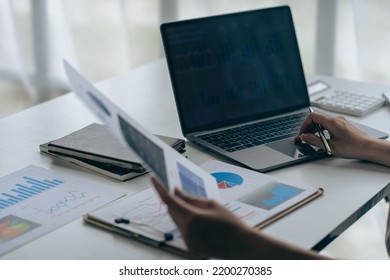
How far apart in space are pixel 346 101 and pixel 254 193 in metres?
0.59

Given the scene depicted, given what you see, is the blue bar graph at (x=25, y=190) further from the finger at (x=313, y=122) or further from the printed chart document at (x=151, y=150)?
the finger at (x=313, y=122)

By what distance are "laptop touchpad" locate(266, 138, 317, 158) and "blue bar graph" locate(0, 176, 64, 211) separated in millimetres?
459

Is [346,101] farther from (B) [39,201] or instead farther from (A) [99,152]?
(B) [39,201]

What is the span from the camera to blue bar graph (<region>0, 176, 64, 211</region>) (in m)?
1.24

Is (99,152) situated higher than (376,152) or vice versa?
(99,152)

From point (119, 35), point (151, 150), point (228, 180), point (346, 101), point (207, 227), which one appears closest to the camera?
point (207, 227)

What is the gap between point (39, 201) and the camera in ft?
4.04

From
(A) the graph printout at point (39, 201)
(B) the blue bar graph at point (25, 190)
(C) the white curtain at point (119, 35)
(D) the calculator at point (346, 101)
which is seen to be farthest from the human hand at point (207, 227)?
(C) the white curtain at point (119, 35)

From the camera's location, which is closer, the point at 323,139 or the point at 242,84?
the point at 323,139

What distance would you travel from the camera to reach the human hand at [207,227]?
95 cm

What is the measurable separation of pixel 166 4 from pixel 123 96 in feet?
4.21

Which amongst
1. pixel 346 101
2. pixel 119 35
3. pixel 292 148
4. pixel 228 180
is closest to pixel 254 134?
pixel 292 148

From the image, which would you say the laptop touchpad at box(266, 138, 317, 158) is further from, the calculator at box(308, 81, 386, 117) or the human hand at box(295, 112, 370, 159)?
the calculator at box(308, 81, 386, 117)

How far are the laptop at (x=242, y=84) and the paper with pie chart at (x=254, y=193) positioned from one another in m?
0.07
